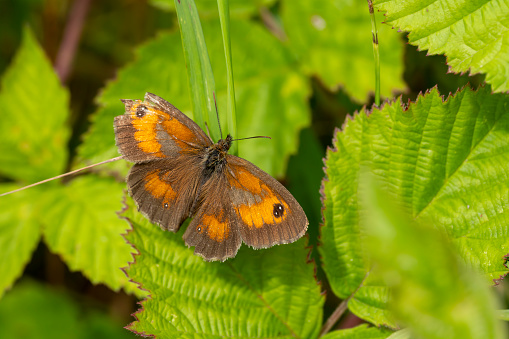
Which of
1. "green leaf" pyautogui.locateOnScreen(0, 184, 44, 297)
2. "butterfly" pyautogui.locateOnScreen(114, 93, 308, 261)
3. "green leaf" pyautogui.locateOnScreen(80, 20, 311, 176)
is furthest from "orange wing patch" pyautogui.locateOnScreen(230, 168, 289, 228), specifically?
"green leaf" pyautogui.locateOnScreen(0, 184, 44, 297)

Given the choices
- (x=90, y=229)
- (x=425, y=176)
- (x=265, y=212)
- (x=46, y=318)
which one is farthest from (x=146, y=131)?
(x=46, y=318)

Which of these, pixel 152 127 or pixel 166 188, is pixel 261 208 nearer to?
pixel 166 188

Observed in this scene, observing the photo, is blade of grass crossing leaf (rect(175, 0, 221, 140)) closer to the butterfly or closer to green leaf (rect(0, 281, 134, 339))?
the butterfly

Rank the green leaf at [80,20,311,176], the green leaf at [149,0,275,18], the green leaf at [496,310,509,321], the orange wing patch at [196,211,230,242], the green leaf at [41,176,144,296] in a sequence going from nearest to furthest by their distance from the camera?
the green leaf at [496,310,509,321]
the orange wing patch at [196,211,230,242]
the green leaf at [41,176,144,296]
the green leaf at [80,20,311,176]
the green leaf at [149,0,275,18]

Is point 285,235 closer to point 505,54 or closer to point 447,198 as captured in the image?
point 447,198

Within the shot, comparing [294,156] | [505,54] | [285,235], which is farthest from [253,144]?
[505,54]

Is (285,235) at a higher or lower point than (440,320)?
higher

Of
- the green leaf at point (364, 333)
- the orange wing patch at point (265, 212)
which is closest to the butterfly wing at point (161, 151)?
the orange wing patch at point (265, 212)
